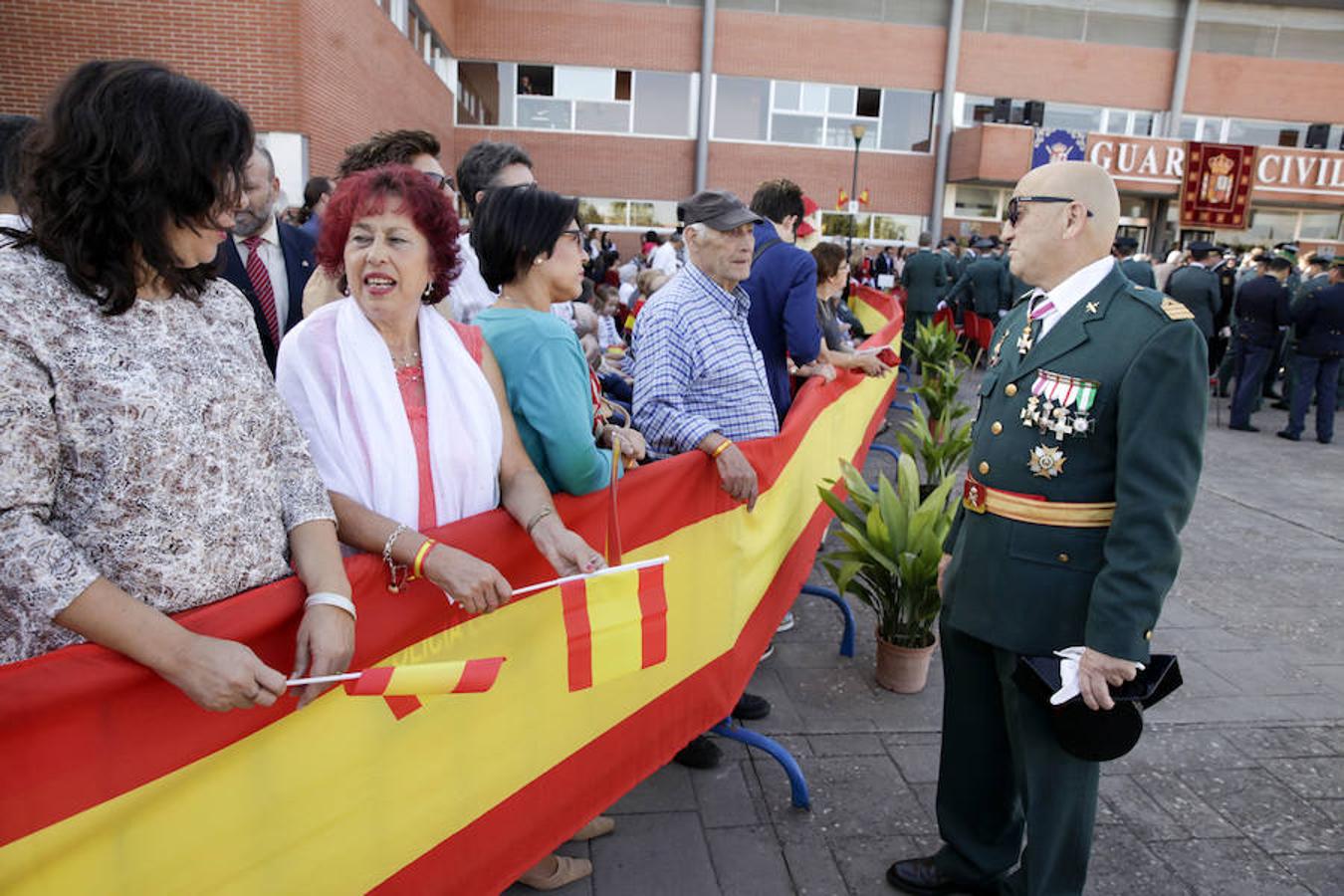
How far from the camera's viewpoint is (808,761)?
132 inches

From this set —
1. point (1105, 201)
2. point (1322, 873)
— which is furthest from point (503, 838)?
point (1322, 873)

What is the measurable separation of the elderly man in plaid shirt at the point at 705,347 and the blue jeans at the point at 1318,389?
9705mm

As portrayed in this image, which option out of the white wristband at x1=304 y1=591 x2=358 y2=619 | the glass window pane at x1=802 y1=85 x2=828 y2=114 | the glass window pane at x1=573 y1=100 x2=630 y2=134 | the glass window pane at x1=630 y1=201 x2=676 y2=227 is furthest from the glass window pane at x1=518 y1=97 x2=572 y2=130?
the white wristband at x1=304 y1=591 x2=358 y2=619

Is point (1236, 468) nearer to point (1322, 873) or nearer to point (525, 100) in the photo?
point (1322, 873)

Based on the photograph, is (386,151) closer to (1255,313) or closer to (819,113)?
(1255,313)

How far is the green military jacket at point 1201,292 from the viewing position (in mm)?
11945

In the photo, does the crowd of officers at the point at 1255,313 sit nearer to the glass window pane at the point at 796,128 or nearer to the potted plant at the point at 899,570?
the potted plant at the point at 899,570

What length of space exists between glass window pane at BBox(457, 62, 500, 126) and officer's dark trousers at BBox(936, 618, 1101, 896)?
24336mm

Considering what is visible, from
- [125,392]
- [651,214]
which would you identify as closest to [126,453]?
[125,392]

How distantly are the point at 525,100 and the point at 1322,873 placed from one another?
81.4ft

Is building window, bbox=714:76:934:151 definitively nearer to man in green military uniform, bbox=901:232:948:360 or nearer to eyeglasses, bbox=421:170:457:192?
man in green military uniform, bbox=901:232:948:360

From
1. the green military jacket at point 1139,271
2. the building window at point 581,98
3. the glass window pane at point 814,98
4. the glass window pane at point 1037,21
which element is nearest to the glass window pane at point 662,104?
the building window at point 581,98

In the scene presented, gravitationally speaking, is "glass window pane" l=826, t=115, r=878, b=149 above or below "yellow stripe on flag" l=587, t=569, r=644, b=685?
above

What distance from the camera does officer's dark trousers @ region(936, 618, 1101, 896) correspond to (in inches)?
90.7
